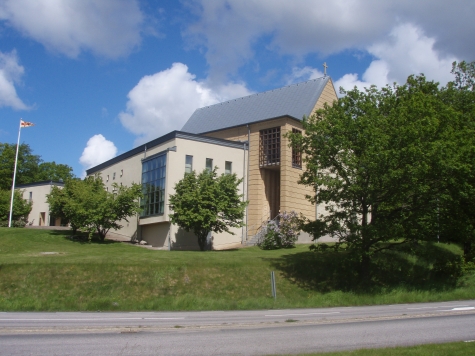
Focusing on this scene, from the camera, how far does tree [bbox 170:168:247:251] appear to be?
106 ft

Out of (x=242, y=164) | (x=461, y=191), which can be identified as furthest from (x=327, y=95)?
(x=461, y=191)

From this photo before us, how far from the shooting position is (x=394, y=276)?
997 inches

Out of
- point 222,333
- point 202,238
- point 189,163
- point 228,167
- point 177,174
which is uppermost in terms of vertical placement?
point 228,167

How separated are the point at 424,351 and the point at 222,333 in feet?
15.0

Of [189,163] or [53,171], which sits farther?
[53,171]

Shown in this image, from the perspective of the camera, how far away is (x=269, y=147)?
40.0 metres

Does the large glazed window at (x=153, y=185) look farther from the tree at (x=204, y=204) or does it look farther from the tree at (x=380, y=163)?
the tree at (x=380, y=163)

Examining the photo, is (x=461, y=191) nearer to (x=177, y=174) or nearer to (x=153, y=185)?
(x=177, y=174)

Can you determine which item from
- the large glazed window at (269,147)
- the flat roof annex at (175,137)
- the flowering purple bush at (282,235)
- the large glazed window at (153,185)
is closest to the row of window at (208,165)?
the flat roof annex at (175,137)

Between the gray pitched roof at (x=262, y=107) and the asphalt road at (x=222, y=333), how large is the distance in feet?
93.9

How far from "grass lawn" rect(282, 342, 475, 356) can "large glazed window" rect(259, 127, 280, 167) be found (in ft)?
98.3

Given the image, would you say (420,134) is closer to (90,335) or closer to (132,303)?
(132,303)

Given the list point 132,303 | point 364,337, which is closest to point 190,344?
point 364,337

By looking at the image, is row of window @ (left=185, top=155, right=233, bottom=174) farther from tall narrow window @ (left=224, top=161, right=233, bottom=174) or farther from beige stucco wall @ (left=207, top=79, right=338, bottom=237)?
beige stucco wall @ (left=207, top=79, right=338, bottom=237)
